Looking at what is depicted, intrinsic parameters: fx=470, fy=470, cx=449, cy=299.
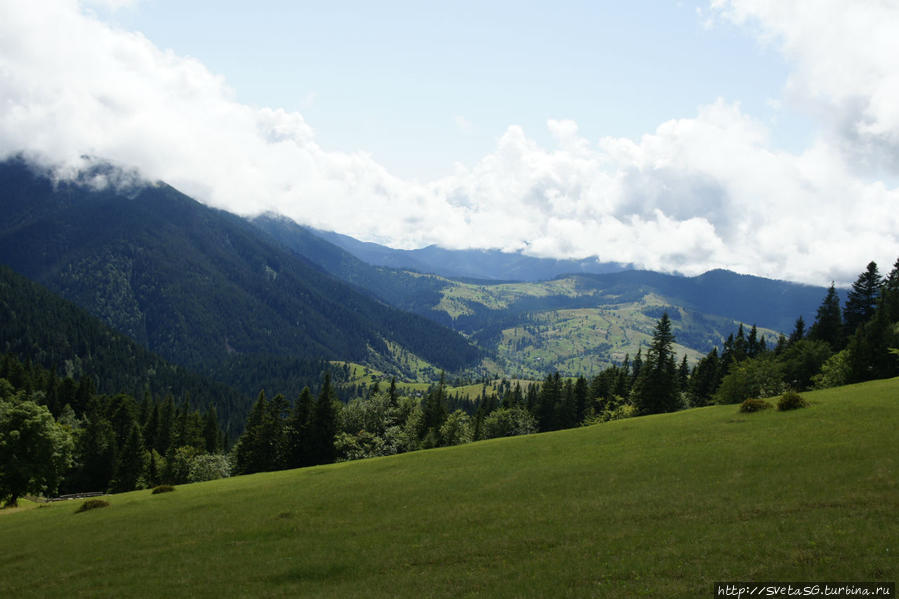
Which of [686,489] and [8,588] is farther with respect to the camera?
[686,489]

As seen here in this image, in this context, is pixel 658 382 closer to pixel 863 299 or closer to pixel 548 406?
pixel 548 406

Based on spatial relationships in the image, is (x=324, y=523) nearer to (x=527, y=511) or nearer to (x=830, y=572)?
(x=527, y=511)

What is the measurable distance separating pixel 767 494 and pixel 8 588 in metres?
49.1

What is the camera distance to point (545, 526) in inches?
1203

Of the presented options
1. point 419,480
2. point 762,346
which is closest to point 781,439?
point 419,480

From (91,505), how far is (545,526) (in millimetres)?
52833

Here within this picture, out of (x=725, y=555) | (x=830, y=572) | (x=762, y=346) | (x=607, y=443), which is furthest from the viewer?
(x=762, y=346)

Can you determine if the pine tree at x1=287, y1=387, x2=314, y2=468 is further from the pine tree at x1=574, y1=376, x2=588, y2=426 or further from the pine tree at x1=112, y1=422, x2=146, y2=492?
the pine tree at x1=574, y1=376, x2=588, y2=426

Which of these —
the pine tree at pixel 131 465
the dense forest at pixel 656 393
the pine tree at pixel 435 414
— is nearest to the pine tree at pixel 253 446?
the dense forest at pixel 656 393

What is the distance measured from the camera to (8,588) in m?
30.5

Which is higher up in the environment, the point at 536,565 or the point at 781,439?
the point at 781,439

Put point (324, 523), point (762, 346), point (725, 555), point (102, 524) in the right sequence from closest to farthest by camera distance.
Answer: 1. point (725, 555)
2. point (324, 523)
3. point (102, 524)
4. point (762, 346)

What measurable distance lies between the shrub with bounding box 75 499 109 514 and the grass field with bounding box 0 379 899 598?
2.65 metres

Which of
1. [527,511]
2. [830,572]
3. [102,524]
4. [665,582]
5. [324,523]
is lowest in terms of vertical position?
[102,524]
